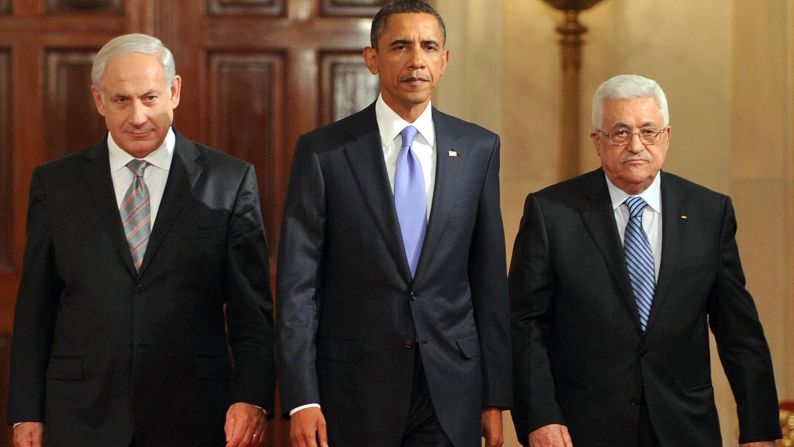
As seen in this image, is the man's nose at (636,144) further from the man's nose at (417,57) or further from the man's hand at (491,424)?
the man's hand at (491,424)

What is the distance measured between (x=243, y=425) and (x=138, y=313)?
0.40 meters

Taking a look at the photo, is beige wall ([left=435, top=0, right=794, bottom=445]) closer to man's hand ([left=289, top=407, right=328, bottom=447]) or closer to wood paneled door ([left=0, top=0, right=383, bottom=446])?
wood paneled door ([left=0, top=0, right=383, bottom=446])

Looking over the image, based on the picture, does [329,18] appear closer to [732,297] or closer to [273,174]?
[273,174]

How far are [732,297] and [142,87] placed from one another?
5.48 feet

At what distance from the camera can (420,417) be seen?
2879 millimetres

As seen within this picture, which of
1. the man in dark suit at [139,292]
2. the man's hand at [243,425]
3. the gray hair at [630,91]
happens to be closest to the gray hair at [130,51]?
the man in dark suit at [139,292]

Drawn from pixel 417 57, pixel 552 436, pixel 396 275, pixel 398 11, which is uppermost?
pixel 398 11

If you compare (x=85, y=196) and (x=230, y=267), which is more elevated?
(x=85, y=196)

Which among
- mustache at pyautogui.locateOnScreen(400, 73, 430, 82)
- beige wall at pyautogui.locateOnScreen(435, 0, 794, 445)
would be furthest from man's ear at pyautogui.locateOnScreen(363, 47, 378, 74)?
beige wall at pyautogui.locateOnScreen(435, 0, 794, 445)

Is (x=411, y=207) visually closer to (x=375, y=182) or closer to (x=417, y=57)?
(x=375, y=182)

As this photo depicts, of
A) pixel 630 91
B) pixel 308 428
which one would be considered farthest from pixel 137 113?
pixel 630 91

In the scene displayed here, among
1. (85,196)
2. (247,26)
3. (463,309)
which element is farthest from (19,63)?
(463,309)

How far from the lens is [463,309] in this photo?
2.92 metres

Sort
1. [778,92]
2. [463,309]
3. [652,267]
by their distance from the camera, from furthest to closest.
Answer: [778,92] → [652,267] → [463,309]
